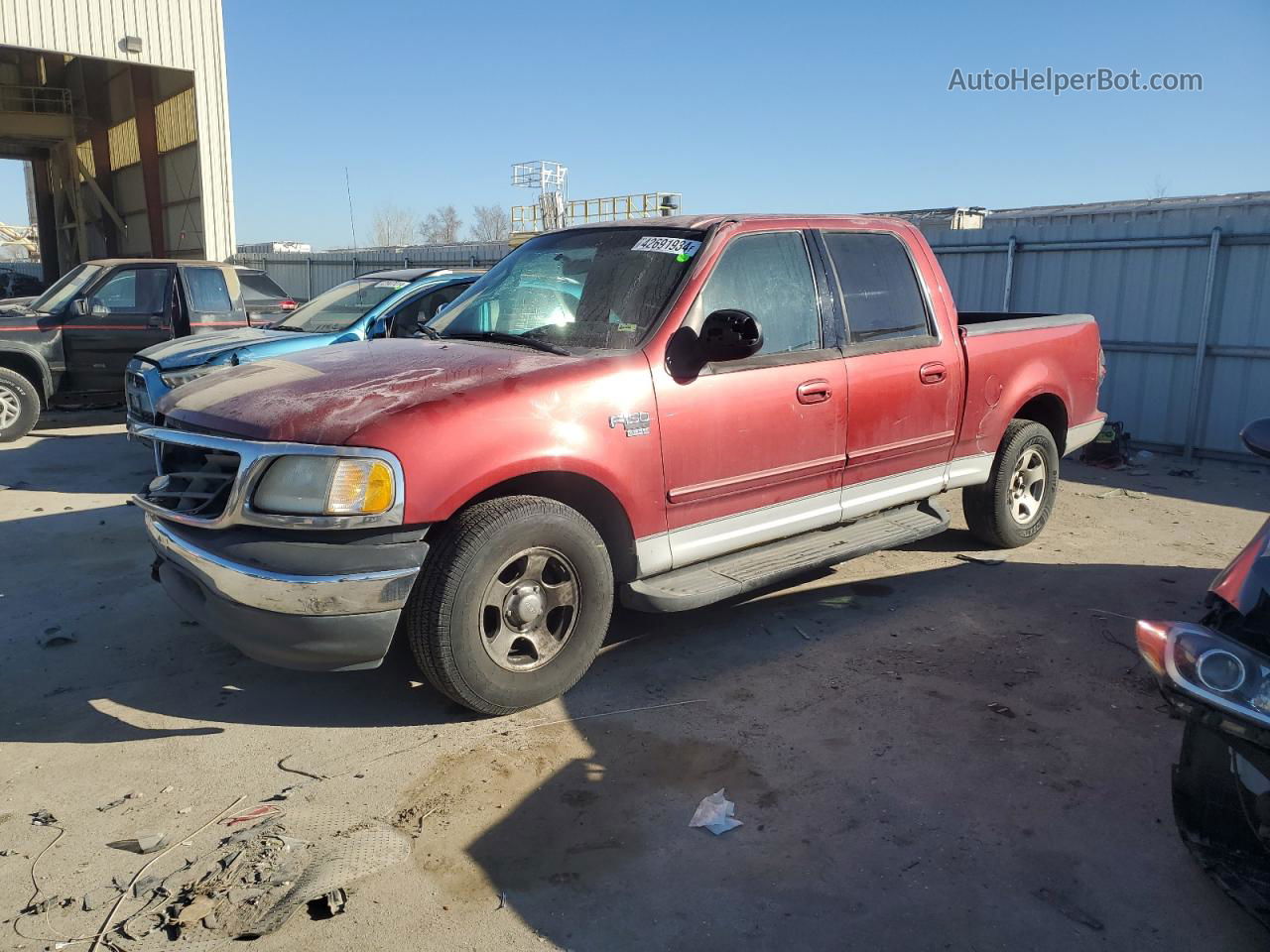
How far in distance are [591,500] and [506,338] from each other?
3.10 ft

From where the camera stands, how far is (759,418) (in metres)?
4.35

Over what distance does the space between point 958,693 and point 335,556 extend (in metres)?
2.67

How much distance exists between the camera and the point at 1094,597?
211 inches

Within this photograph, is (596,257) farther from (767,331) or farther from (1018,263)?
(1018,263)

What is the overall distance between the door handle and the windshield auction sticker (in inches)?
32.2

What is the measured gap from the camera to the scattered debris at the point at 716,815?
3107 mm

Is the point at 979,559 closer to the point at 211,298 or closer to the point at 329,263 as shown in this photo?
the point at 211,298

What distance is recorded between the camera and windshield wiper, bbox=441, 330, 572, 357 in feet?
13.6

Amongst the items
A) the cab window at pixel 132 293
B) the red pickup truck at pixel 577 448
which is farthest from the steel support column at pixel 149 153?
the red pickup truck at pixel 577 448

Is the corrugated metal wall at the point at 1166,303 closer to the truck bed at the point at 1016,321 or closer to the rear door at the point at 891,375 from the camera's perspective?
the truck bed at the point at 1016,321

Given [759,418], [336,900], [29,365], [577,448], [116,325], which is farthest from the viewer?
[116,325]

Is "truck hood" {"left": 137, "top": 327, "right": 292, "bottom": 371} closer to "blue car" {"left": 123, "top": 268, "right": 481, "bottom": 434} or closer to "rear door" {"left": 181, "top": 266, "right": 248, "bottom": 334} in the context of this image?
"blue car" {"left": 123, "top": 268, "right": 481, "bottom": 434}

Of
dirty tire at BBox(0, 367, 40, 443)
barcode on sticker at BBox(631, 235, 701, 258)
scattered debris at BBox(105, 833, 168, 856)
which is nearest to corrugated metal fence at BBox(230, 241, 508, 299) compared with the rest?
dirty tire at BBox(0, 367, 40, 443)

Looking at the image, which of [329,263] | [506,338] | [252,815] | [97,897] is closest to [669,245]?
[506,338]
